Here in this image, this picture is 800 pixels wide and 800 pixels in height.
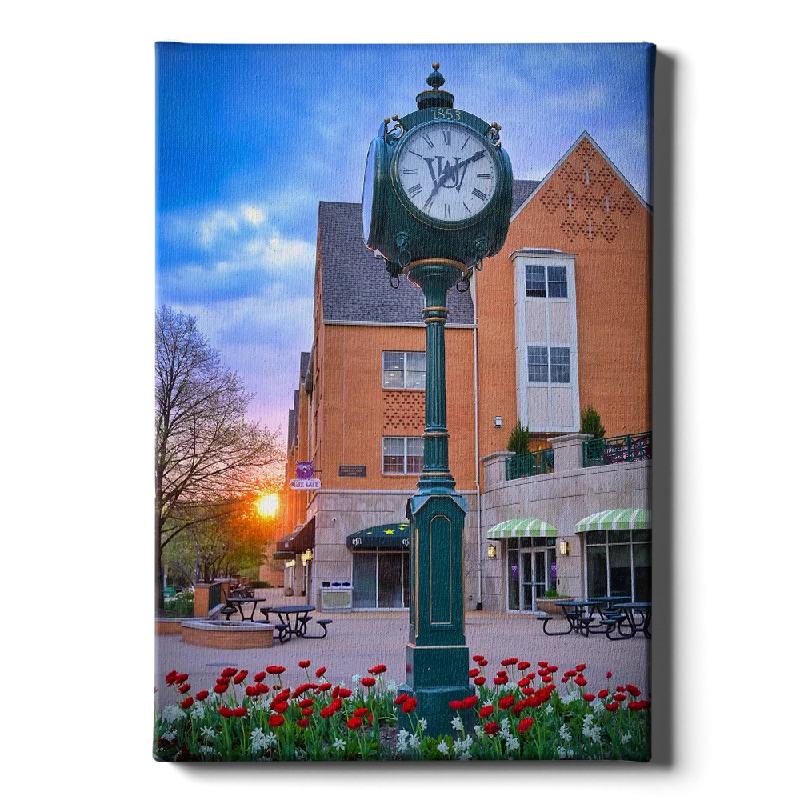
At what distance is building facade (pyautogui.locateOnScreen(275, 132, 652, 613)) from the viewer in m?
4.96

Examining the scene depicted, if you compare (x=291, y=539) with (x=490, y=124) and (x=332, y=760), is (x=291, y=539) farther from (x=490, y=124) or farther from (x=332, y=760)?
(x=490, y=124)

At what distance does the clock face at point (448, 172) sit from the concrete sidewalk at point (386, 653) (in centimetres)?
204

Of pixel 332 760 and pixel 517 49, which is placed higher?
pixel 517 49

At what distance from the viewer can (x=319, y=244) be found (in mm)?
5133

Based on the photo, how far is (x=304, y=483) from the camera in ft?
18.5

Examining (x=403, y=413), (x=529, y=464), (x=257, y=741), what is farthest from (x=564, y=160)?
(x=257, y=741)

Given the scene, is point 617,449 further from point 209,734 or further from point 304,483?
point 209,734

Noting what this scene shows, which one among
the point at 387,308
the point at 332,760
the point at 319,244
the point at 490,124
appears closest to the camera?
the point at 332,760

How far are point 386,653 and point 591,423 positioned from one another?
1835 mm

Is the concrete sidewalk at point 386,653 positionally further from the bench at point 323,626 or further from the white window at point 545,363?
the white window at point 545,363

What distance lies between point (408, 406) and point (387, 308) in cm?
76

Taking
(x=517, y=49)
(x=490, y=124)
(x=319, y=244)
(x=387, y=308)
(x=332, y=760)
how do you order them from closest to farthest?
1. (x=332, y=760)
2. (x=490, y=124)
3. (x=517, y=49)
4. (x=319, y=244)
5. (x=387, y=308)

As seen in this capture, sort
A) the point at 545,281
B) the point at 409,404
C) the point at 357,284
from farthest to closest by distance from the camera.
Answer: the point at 357,284, the point at 409,404, the point at 545,281

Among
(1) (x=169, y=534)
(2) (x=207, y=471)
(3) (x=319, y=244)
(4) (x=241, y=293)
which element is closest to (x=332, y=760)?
(1) (x=169, y=534)
